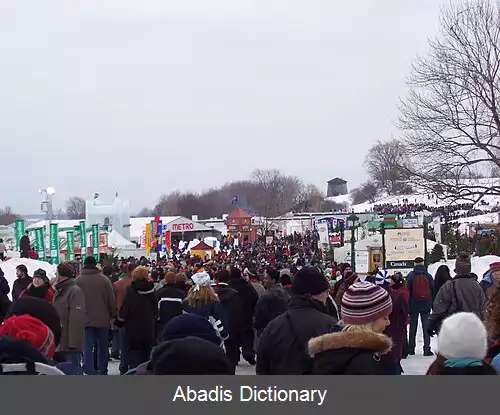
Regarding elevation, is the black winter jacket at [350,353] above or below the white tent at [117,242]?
above

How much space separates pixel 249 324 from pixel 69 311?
318 cm

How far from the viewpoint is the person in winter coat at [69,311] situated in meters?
7.96

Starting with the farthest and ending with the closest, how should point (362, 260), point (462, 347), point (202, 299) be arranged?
point (362, 260) < point (202, 299) < point (462, 347)

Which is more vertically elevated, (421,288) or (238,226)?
(421,288)

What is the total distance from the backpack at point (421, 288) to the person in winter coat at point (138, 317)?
480cm

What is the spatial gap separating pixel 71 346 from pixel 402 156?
22632 mm

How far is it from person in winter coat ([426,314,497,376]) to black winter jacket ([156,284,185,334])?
5.71 m

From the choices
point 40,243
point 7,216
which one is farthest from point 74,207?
point 40,243

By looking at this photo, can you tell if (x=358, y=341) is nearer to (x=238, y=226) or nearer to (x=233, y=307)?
(x=233, y=307)

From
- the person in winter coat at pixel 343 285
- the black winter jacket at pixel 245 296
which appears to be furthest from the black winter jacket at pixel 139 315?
the person in winter coat at pixel 343 285

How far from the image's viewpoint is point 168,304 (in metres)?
8.62

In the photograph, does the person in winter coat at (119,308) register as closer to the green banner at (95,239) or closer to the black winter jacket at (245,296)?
the black winter jacket at (245,296)

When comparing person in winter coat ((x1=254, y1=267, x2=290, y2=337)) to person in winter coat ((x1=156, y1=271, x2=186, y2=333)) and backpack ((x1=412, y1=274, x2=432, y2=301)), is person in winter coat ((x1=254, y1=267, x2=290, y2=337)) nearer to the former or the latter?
person in winter coat ((x1=156, y1=271, x2=186, y2=333))

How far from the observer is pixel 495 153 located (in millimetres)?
28203
